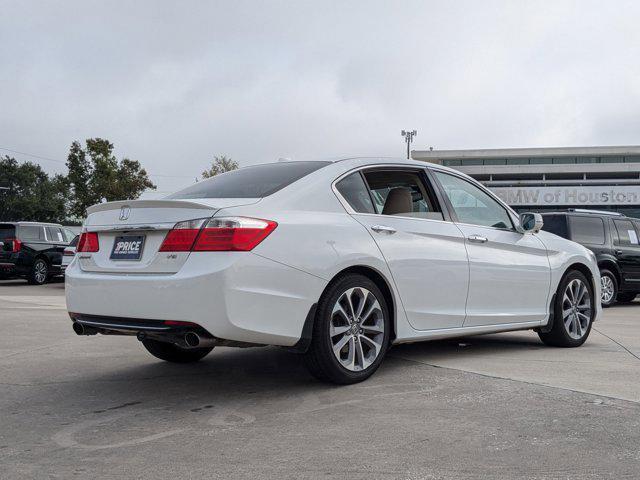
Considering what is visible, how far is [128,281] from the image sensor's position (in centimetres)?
451

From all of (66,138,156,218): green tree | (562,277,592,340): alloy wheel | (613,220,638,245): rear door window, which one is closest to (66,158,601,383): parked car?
(562,277,592,340): alloy wheel

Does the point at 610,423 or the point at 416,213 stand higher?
the point at 416,213

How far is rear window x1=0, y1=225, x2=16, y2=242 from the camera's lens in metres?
19.8

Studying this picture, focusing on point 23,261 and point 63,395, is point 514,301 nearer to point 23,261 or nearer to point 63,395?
point 63,395

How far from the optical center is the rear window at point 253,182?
493 cm

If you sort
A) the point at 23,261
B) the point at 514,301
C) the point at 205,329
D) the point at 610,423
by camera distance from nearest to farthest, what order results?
the point at 610,423 → the point at 205,329 → the point at 514,301 → the point at 23,261

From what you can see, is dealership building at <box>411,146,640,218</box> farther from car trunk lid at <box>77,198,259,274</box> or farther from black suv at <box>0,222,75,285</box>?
car trunk lid at <box>77,198,259,274</box>

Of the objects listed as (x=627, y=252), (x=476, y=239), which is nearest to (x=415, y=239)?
(x=476, y=239)

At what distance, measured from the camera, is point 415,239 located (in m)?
5.41

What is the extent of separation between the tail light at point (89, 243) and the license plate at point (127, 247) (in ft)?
0.72

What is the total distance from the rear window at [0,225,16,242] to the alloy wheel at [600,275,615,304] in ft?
49.1

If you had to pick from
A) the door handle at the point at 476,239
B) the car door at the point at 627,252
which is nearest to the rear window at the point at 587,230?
the car door at the point at 627,252

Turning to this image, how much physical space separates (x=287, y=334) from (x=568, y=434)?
5.52ft

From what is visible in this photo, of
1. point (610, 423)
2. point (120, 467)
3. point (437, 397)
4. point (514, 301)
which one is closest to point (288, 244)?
point (437, 397)
